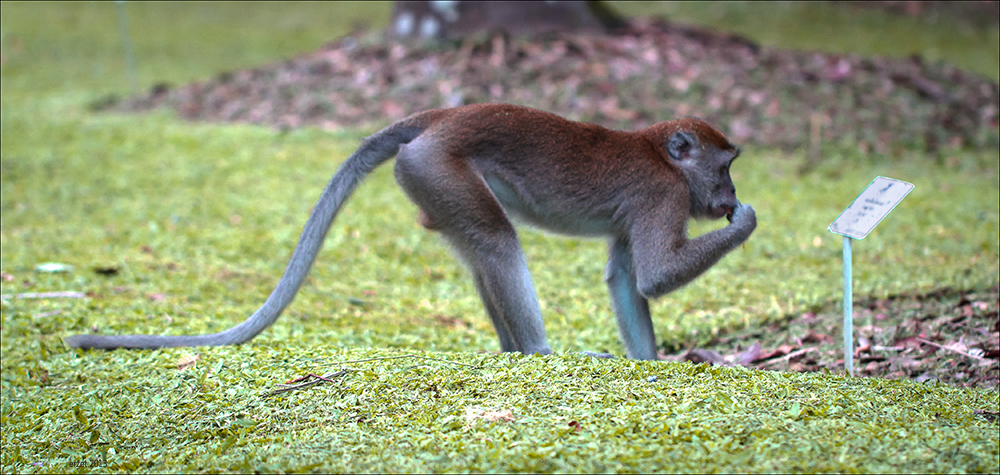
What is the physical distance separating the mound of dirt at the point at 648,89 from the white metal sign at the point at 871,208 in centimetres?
533

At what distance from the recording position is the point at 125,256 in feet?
20.9

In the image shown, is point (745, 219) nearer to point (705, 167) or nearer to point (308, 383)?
point (705, 167)

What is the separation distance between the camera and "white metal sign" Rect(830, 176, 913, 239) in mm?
3625

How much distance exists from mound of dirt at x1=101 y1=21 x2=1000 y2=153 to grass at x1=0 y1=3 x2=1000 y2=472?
1.93 feet

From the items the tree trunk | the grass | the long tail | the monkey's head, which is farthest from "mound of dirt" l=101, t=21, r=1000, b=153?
the long tail

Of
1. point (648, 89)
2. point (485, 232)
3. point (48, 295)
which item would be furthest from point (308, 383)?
point (648, 89)

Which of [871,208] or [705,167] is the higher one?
[705,167]

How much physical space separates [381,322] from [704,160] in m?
2.21

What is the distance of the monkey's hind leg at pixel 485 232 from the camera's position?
3.89 metres

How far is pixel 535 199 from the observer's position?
13.7ft

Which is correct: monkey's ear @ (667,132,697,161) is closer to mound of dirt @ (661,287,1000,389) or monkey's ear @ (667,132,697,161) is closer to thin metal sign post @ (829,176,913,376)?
thin metal sign post @ (829,176,913,376)

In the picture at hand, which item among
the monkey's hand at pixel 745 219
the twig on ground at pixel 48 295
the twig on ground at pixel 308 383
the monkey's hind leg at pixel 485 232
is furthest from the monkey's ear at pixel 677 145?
the twig on ground at pixel 48 295

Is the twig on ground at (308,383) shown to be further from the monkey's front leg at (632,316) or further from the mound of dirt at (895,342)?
the mound of dirt at (895,342)

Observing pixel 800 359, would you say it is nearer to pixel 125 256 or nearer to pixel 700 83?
pixel 125 256
